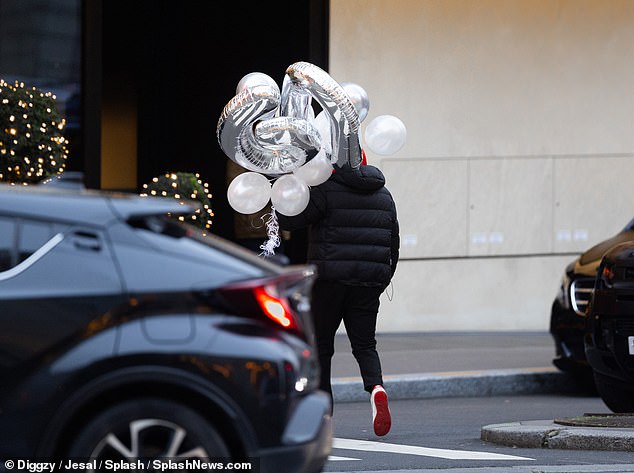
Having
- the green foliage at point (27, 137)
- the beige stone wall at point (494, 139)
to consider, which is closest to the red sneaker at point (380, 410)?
the green foliage at point (27, 137)

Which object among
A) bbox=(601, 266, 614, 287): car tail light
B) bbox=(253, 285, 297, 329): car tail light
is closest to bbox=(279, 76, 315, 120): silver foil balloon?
bbox=(601, 266, 614, 287): car tail light

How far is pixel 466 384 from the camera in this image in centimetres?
1211

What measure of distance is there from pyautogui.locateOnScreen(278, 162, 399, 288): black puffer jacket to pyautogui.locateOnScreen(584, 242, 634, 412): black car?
5.07 ft

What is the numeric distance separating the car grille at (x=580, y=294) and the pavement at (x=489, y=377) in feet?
3.38

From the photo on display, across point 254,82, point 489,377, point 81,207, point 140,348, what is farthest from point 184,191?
point 140,348

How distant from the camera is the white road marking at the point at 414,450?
803 cm

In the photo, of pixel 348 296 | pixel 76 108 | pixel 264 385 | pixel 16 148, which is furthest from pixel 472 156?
pixel 264 385

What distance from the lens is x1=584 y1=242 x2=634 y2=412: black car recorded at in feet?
29.1

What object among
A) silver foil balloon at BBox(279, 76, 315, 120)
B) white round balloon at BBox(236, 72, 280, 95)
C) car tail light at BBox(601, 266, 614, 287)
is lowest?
car tail light at BBox(601, 266, 614, 287)

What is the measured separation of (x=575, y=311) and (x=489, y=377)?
1083 mm

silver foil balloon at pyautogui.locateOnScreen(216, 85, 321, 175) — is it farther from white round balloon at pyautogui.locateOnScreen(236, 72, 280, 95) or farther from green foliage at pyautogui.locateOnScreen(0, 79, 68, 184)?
green foliage at pyautogui.locateOnScreen(0, 79, 68, 184)

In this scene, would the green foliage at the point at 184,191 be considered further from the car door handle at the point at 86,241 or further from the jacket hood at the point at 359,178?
the car door handle at the point at 86,241

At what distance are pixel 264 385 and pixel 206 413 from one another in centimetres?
23

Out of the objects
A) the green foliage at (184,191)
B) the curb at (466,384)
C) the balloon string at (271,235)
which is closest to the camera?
the balloon string at (271,235)
